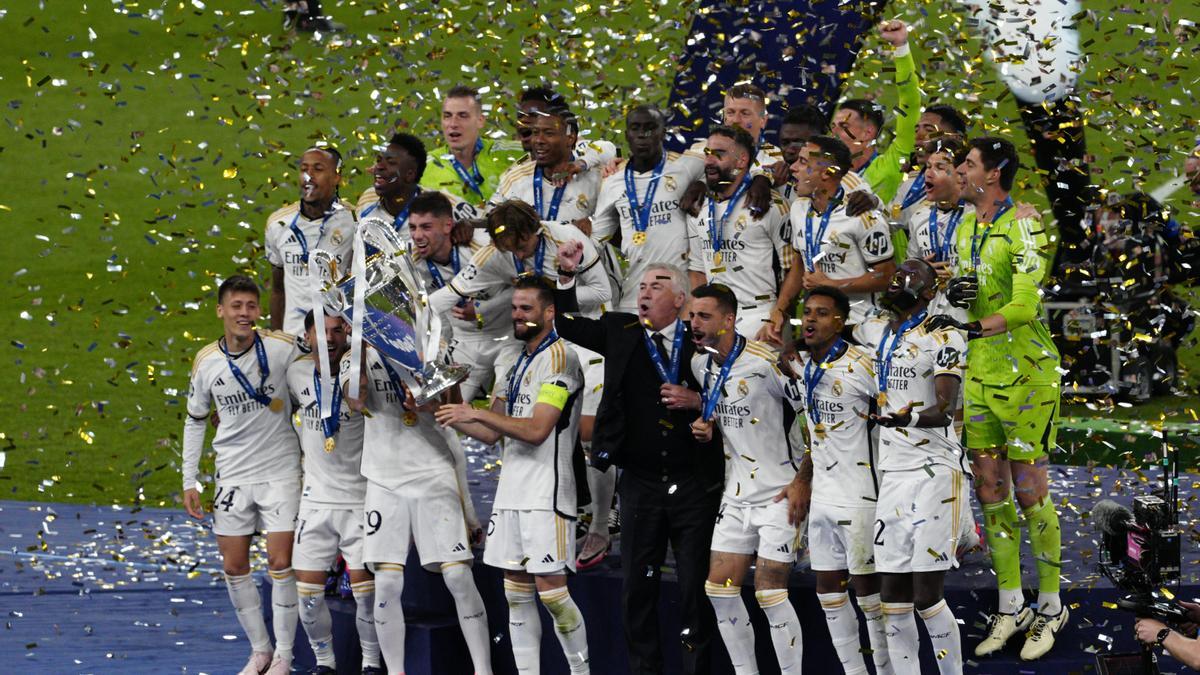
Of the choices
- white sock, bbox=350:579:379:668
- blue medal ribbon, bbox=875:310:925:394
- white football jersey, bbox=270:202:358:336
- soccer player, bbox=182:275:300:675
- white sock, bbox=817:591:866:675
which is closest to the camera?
→ blue medal ribbon, bbox=875:310:925:394

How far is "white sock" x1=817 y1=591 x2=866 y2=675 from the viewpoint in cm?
671

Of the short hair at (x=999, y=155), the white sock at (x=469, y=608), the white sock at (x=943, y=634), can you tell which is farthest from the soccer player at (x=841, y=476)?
the white sock at (x=469, y=608)

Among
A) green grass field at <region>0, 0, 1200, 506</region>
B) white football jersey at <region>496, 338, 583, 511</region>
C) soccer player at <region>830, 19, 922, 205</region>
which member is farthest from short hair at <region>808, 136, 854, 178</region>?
green grass field at <region>0, 0, 1200, 506</region>

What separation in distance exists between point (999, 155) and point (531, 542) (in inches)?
93.3

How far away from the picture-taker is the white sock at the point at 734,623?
684 cm

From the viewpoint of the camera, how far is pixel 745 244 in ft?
25.6

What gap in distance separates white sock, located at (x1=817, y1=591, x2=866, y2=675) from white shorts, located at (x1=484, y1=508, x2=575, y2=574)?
40.6 inches

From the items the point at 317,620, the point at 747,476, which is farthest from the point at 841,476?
the point at 317,620

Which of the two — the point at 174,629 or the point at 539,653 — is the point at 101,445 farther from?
the point at 539,653

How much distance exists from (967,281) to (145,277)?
42.8ft

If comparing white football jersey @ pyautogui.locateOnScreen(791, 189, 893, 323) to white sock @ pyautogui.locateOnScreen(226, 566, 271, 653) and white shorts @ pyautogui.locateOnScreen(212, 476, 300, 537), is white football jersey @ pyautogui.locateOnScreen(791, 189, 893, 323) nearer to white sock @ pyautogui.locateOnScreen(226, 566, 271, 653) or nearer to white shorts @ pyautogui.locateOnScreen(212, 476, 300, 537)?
white shorts @ pyautogui.locateOnScreen(212, 476, 300, 537)

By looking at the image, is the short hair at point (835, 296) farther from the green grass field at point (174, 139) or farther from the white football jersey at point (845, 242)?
the green grass field at point (174, 139)

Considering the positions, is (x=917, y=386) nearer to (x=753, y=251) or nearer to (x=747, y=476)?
(x=747, y=476)

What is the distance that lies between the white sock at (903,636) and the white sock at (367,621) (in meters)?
2.23
